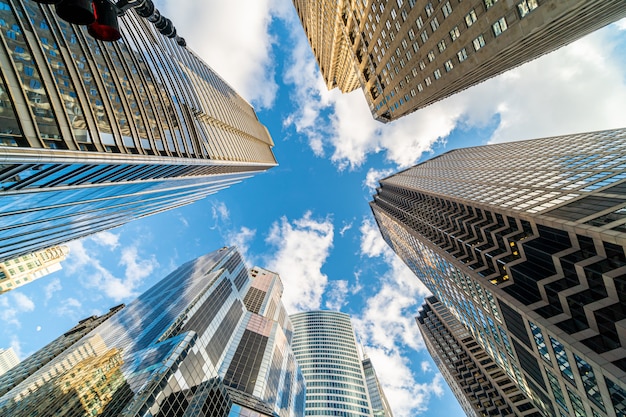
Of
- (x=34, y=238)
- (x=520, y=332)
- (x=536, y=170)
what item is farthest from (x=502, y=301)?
(x=34, y=238)

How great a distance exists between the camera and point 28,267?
10406 cm

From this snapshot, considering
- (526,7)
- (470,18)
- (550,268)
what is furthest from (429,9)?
(550,268)

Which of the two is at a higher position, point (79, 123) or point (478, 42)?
point (79, 123)

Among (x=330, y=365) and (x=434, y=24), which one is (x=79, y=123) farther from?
(x=330, y=365)

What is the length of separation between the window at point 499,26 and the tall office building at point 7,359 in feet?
842

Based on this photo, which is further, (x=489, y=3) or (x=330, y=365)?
(x=330, y=365)

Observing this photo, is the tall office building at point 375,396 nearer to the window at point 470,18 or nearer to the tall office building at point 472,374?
the tall office building at point 472,374

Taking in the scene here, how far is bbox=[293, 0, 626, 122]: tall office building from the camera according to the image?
92.5 ft

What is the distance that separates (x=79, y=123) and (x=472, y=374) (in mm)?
128854

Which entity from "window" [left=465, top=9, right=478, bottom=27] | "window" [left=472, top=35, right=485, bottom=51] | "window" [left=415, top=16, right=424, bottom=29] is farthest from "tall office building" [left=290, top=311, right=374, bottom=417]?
"window" [left=465, top=9, right=478, bottom=27]

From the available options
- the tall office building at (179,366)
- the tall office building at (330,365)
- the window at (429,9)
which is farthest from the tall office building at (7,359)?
the window at (429,9)

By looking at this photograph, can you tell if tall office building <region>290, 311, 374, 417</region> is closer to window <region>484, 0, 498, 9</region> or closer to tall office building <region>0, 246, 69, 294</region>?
tall office building <region>0, 246, 69, 294</region>

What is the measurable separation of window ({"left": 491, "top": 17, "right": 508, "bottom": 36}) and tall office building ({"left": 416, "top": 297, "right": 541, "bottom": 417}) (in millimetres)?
86455

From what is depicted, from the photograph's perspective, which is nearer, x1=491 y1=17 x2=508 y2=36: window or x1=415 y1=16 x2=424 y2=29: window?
x1=491 y1=17 x2=508 y2=36: window
